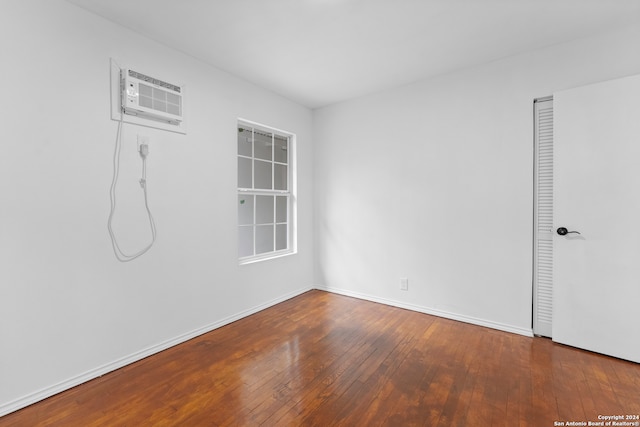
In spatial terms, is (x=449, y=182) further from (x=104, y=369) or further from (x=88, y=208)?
(x=104, y=369)

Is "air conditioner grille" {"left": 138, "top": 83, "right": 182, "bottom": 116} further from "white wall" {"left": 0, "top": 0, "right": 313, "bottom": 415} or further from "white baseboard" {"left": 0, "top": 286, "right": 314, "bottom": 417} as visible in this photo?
"white baseboard" {"left": 0, "top": 286, "right": 314, "bottom": 417}

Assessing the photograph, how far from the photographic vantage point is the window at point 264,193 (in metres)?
3.40

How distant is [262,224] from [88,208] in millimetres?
1823

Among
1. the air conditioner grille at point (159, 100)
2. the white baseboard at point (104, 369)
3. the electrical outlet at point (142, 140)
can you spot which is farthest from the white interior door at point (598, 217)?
the electrical outlet at point (142, 140)

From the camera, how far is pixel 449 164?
3100 millimetres

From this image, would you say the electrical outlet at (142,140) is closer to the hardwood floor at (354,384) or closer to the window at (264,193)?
the window at (264,193)

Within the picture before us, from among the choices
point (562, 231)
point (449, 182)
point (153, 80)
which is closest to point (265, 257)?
point (153, 80)

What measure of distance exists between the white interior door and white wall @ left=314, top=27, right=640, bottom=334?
216 millimetres

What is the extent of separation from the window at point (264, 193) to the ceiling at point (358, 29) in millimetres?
821

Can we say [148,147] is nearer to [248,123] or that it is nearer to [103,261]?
[103,261]

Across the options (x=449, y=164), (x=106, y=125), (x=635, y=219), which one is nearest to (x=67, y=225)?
(x=106, y=125)

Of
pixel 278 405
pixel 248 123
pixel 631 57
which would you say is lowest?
pixel 278 405

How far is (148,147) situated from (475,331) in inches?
135

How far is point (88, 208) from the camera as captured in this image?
2.07 m
